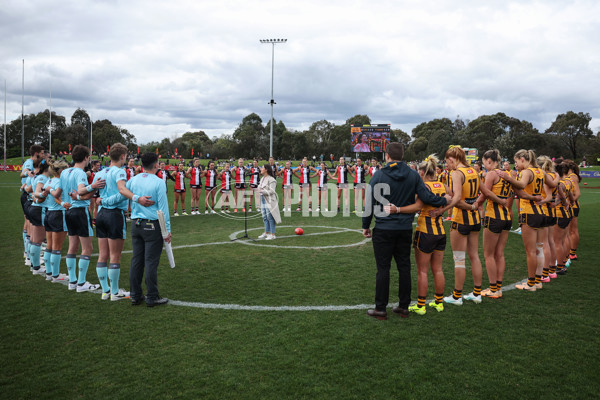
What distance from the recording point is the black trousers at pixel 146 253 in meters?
5.66

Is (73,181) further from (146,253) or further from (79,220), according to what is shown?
(146,253)

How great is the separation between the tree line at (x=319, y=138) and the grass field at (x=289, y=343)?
71920mm

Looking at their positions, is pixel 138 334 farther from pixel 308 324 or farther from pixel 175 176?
pixel 175 176

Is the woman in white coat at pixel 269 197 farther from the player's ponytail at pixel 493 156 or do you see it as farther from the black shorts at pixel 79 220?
the player's ponytail at pixel 493 156

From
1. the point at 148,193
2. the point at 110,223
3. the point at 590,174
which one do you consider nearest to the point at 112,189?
the point at 110,223

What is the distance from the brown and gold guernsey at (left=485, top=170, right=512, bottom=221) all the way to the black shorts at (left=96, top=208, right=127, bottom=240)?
5643mm

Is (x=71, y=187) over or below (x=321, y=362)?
over

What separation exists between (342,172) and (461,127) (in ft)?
304

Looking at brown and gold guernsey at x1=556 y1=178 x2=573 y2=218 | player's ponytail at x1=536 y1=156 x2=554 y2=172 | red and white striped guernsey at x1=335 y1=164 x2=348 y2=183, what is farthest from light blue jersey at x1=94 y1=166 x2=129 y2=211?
red and white striped guernsey at x1=335 y1=164 x2=348 y2=183

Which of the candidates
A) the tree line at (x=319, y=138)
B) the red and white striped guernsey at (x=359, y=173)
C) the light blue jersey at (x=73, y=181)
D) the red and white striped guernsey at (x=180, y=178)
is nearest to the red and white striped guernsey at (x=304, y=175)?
the red and white striped guernsey at (x=359, y=173)

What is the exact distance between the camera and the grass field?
3688 mm

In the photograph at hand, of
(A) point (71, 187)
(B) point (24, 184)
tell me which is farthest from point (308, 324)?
(B) point (24, 184)

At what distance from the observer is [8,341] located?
4.67 metres

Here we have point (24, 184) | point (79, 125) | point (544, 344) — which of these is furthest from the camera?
point (79, 125)
